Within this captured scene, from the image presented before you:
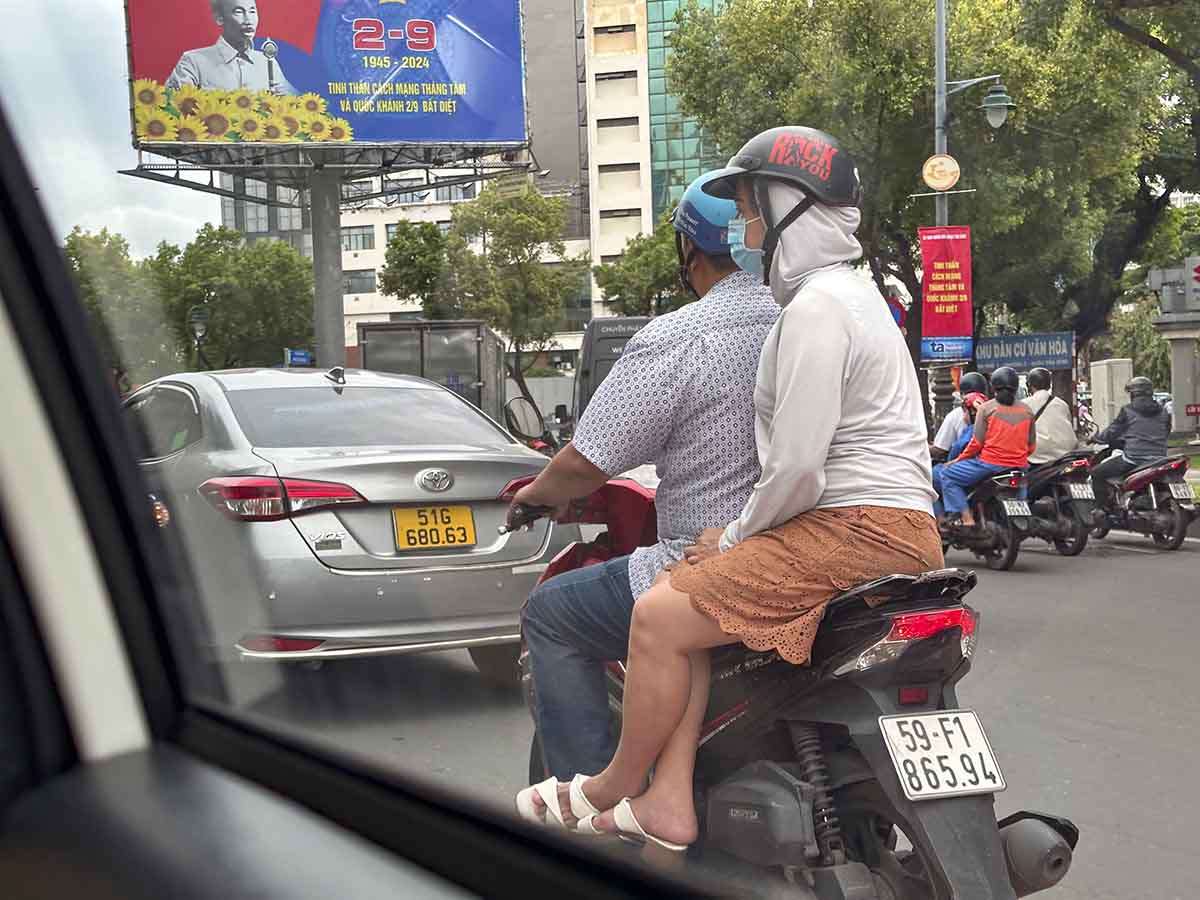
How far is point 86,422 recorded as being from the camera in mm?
1878

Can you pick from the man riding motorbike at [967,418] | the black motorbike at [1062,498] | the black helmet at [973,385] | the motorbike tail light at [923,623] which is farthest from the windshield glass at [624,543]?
the black helmet at [973,385]

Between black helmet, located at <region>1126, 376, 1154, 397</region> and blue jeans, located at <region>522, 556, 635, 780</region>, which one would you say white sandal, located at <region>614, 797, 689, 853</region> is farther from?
black helmet, located at <region>1126, 376, 1154, 397</region>

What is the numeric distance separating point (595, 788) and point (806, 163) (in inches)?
46.1

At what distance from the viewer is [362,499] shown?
4.07m

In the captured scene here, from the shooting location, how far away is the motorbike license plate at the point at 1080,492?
1029 cm

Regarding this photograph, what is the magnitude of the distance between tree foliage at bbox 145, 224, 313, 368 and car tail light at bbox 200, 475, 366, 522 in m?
0.39

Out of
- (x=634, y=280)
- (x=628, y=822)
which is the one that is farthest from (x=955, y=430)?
(x=634, y=280)

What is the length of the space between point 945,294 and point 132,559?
16.6 meters

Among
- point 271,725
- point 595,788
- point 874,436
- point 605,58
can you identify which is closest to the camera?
point 271,725

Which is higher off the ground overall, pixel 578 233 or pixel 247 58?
pixel 247 58

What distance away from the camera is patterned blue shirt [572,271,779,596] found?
2.52m

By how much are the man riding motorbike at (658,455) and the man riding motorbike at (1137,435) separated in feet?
30.6

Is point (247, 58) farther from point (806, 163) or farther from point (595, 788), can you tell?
point (595, 788)

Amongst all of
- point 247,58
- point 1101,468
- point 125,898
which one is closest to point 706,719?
point 125,898
